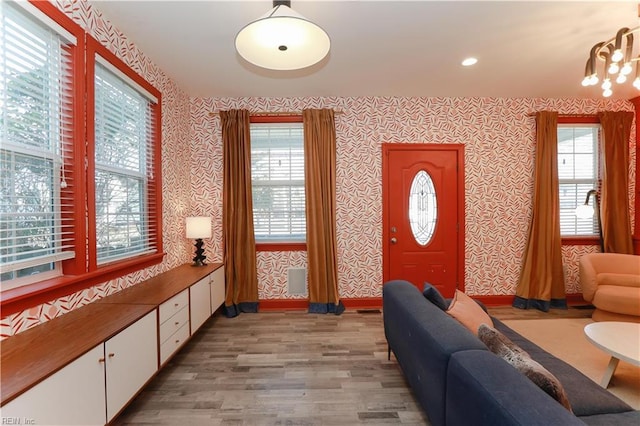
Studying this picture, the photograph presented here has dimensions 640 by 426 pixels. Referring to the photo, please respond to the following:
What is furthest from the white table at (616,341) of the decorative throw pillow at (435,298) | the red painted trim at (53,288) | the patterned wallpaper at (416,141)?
the red painted trim at (53,288)

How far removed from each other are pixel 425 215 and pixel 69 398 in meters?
3.68

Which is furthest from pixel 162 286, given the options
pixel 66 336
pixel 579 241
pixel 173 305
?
pixel 579 241

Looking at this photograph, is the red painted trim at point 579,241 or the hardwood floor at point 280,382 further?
the red painted trim at point 579,241

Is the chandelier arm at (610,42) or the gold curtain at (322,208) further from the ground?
the chandelier arm at (610,42)

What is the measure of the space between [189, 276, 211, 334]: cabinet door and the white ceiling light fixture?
2033 mm

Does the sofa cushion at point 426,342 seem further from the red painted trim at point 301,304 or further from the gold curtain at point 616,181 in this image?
the gold curtain at point 616,181

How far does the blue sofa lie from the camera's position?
33.3 inches

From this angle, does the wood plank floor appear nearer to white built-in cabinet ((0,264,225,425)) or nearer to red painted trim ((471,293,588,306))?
white built-in cabinet ((0,264,225,425))

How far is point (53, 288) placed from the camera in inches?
62.6

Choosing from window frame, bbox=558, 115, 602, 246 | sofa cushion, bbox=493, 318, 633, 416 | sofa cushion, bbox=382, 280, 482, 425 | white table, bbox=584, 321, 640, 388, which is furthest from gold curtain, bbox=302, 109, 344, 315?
window frame, bbox=558, 115, 602, 246

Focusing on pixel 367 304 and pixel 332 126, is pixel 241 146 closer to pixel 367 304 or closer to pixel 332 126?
pixel 332 126

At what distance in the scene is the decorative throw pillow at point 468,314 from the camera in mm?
1636

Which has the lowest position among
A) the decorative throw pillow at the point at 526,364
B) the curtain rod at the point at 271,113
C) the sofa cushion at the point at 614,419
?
the sofa cushion at the point at 614,419

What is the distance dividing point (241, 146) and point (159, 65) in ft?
3.80
